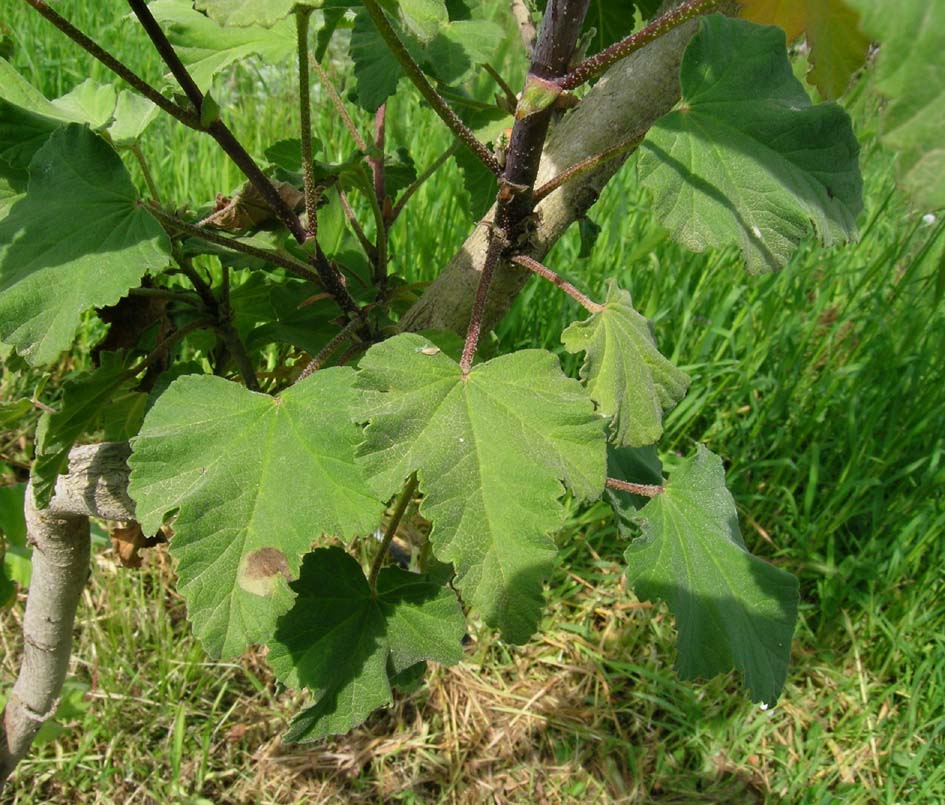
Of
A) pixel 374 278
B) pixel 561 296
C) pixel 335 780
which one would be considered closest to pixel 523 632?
pixel 374 278

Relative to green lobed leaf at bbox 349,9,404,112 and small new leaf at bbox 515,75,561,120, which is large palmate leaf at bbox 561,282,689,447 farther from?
green lobed leaf at bbox 349,9,404,112

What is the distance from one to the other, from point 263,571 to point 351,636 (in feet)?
0.77

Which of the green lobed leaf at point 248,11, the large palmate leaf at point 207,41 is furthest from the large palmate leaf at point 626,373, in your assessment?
the large palmate leaf at point 207,41

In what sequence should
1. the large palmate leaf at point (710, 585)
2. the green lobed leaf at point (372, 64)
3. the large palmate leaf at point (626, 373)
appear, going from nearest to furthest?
1. the large palmate leaf at point (626, 373)
2. the large palmate leaf at point (710, 585)
3. the green lobed leaf at point (372, 64)

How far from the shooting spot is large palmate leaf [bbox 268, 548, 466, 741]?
35.2 inches

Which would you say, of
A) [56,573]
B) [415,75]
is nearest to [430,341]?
[415,75]

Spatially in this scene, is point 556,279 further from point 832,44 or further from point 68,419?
point 68,419

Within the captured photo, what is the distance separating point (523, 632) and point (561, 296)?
143cm

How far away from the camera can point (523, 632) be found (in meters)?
0.69

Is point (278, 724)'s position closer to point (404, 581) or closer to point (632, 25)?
point (404, 581)

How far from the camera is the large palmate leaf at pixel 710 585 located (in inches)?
34.5

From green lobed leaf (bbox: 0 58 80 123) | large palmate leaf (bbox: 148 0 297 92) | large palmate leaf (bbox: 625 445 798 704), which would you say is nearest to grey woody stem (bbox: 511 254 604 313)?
large palmate leaf (bbox: 625 445 798 704)

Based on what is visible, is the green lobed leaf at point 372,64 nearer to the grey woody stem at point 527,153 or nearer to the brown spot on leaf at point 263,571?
the grey woody stem at point 527,153

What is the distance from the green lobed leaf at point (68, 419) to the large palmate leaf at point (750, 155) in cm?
61
